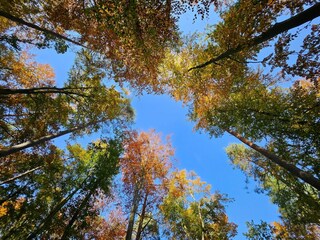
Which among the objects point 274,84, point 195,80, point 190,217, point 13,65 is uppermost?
point 274,84

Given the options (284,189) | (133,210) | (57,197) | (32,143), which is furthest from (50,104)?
(284,189)

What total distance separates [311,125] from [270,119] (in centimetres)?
145

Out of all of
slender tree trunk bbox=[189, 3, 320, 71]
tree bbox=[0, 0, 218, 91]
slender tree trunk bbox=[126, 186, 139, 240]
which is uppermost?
tree bbox=[0, 0, 218, 91]

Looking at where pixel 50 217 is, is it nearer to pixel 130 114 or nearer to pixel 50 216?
pixel 50 216

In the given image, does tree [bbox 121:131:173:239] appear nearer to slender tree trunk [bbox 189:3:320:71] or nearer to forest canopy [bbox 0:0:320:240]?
forest canopy [bbox 0:0:320:240]

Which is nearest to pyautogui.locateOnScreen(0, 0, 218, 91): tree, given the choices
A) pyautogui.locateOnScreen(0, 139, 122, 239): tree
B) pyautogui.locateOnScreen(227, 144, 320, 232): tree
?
pyautogui.locateOnScreen(0, 139, 122, 239): tree

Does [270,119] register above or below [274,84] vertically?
below

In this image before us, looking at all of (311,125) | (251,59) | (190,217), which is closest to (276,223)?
(190,217)

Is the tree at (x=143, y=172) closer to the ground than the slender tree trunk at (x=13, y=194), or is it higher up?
higher up

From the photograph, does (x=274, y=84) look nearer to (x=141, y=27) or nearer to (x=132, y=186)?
(x=141, y=27)

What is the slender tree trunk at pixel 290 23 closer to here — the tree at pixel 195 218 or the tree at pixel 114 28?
the tree at pixel 114 28

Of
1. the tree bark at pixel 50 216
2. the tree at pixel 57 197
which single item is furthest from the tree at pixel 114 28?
the tree bark at pixel 50 216

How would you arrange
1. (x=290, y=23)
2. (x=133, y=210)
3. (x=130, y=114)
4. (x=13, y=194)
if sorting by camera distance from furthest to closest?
(x=130, y=114) < (x=133, y=210) < (x=13, y=194) < (x=290, y=23)

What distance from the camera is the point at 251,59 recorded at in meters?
6.69
